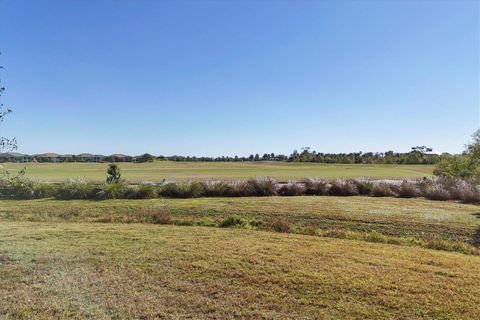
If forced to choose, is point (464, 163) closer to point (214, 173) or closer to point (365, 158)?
point (214, 173)

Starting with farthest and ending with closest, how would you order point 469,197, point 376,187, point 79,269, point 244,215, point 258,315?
point 376,187 < point 469,197 < point 244,215 < point 79,269 < point 258,315

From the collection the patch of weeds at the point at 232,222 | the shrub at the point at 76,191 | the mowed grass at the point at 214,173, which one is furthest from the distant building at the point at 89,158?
the patch of weeds at the point at 232,222

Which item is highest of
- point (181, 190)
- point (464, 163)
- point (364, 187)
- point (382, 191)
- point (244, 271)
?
point (464, 163)

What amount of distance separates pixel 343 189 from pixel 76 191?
12.3m

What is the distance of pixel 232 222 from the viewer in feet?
32.1

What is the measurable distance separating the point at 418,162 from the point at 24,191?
218 ft

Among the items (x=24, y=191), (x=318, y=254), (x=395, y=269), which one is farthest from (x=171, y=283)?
(x=24, y=191)

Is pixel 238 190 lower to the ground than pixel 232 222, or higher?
higher

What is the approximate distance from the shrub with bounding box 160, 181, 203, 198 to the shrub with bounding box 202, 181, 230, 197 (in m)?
0.33

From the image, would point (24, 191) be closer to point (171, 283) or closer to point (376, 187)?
point (171, 283)

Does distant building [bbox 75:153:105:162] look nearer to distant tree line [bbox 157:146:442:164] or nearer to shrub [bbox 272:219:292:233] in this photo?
distant tree line [bbox 157:146:442:164]

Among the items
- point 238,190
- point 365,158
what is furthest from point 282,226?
point 365,158

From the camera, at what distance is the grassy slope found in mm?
8648

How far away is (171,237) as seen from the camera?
7.48 metres
